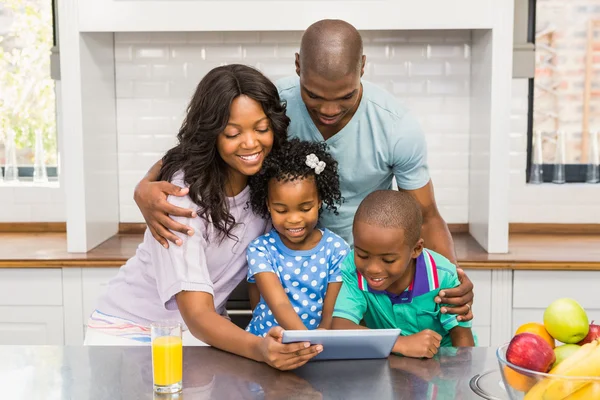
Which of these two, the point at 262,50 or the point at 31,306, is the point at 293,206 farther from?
the point at 262,50

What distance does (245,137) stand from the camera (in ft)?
7.10

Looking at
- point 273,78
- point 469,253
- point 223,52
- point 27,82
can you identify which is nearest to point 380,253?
point 469,253

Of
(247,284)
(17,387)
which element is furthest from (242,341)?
(247,284)

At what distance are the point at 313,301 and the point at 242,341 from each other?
1.85ft

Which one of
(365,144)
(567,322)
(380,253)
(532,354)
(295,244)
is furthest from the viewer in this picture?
(365,144)

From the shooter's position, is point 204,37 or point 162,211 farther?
point 204,37

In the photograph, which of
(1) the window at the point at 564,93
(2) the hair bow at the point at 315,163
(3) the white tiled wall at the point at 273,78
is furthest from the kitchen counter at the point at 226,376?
(1) the window at the point at 564,93

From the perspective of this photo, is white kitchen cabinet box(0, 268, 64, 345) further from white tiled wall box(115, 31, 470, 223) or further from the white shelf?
the white shelf

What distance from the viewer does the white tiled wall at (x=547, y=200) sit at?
398 centimetres

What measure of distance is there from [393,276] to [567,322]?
591mm

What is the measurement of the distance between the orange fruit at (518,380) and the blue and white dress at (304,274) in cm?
100

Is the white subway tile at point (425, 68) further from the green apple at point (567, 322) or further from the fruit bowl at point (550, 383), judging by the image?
the fruit bowl at point (550, 383)

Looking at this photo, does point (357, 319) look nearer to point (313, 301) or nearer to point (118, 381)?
point (313, 301)

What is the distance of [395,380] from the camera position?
1.69 m
